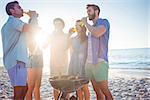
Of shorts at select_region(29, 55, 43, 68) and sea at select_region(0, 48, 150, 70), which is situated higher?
shorts at select_region(29, 55, 43, 68)

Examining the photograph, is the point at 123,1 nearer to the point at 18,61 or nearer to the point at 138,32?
the point at 18,61

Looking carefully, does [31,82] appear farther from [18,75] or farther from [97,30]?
[97,30]

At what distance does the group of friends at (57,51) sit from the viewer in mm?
2619

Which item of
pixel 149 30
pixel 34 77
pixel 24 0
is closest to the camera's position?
pixel 34 77

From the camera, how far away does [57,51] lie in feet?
12.2

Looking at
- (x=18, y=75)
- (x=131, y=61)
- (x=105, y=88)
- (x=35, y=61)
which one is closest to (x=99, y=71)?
(x=105, y=88)

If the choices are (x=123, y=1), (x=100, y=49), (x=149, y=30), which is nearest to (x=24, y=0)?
(x=123, y=1)

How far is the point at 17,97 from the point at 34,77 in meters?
0.88

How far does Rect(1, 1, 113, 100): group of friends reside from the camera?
262cm

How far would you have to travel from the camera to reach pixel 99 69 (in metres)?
2.95

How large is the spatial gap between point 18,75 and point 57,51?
3.82ft

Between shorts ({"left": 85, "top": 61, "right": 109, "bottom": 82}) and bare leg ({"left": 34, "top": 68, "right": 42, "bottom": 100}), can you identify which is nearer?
shorts ({"left": 85, "top": 61, "right": 109, "bottom": 82})

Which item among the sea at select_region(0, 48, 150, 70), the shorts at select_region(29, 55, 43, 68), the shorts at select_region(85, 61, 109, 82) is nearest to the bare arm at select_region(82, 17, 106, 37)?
the shorts at select_region(85, 61, 109, 82)

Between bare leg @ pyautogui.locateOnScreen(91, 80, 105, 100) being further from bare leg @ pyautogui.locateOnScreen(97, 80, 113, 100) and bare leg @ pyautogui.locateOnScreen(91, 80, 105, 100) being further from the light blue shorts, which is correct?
the light blue shorts
